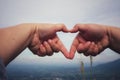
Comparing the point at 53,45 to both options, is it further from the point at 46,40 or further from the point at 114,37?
the point at 114,37

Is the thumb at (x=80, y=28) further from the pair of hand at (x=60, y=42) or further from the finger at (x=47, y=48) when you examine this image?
the finger at (x=47, y=48)

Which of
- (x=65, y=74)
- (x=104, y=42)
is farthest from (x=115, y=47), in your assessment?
(x=65, y=74)

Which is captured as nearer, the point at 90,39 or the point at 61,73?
the point at 90,39

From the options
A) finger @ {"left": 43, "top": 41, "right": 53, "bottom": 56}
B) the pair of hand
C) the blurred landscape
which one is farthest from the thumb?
the blurred landscape

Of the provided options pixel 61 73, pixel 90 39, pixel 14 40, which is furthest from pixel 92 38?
pixel 61 73

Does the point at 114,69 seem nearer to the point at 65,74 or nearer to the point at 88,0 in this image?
the point at 65,74

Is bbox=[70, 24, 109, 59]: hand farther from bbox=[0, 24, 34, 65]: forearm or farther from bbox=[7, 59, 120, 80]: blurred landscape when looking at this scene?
bbox=[7, 59, 120, 80]: blurred landscape

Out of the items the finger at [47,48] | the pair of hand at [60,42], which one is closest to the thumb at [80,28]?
the pair of hand at [60,42]
